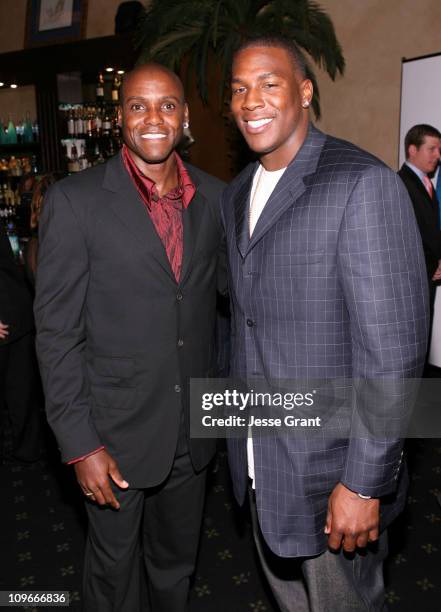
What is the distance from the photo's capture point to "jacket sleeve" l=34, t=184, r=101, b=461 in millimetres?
1605

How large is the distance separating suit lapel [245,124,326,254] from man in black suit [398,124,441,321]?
3010mm

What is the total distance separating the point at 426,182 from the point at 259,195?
3.28 m

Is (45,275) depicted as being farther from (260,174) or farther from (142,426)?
(260,174)

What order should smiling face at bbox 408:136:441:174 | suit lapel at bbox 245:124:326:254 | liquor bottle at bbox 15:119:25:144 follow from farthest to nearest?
1. liquor bottle at bbox 15:119:25:144
2. smiling face at bbox 408:136:441:174
3. suit lapel at bbox 245:124:326:254

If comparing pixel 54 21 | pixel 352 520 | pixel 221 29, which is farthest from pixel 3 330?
pixel 54 21

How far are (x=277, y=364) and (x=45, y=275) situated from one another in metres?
0.69

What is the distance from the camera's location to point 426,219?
426 centimetres

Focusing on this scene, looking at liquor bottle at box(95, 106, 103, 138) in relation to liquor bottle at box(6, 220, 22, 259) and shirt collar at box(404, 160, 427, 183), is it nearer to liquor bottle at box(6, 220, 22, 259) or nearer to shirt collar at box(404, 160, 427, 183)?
liquor bottle at box(6, 220, 22, 259)

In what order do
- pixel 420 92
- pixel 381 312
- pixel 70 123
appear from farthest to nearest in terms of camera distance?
pixel 70 123 < pixel 420 92 < pixel 381 312

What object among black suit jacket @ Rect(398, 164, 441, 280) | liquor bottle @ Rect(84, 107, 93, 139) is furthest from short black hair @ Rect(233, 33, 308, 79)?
liquor bottle @ Rect(84, 107, 93, 139)

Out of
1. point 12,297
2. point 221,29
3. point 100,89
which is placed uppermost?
point 221,29

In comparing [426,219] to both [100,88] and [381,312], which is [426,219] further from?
[100,88]

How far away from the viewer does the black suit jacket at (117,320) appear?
1626mm

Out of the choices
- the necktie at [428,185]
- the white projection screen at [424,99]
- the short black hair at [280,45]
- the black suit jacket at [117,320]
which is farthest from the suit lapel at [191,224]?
the white projection screen at [424,99]
